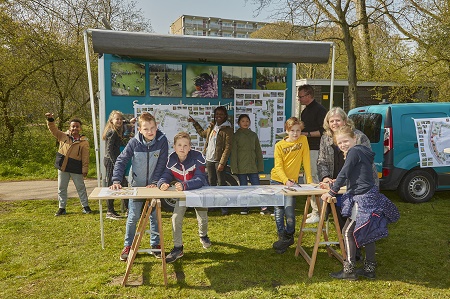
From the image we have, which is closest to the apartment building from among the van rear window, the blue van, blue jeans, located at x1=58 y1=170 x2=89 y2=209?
the van rear window

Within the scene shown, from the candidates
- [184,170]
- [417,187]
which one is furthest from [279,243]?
[417,187]

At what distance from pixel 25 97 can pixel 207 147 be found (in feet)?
27.4

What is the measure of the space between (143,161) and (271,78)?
3.18m

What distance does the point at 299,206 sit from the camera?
23.2 ft

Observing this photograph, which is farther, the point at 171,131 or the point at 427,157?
the point at 427,157

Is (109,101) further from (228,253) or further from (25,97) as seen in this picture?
(25,97)

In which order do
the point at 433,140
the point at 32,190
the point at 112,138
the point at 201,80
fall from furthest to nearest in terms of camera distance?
1. the point at 32,190
2. the point at 433,140
3. the point at 201,80
4. the point at 112,138

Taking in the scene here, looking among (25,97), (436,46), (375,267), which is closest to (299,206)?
(375,267)

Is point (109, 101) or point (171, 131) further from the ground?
point (109, 101)

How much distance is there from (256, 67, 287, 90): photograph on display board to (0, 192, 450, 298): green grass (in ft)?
7.48

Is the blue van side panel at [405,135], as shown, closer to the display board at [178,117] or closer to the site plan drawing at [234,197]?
the display board at [178,117]

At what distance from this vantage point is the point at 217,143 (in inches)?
247

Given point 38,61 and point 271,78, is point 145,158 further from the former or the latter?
point 38,61

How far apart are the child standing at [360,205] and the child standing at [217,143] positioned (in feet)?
8.28
